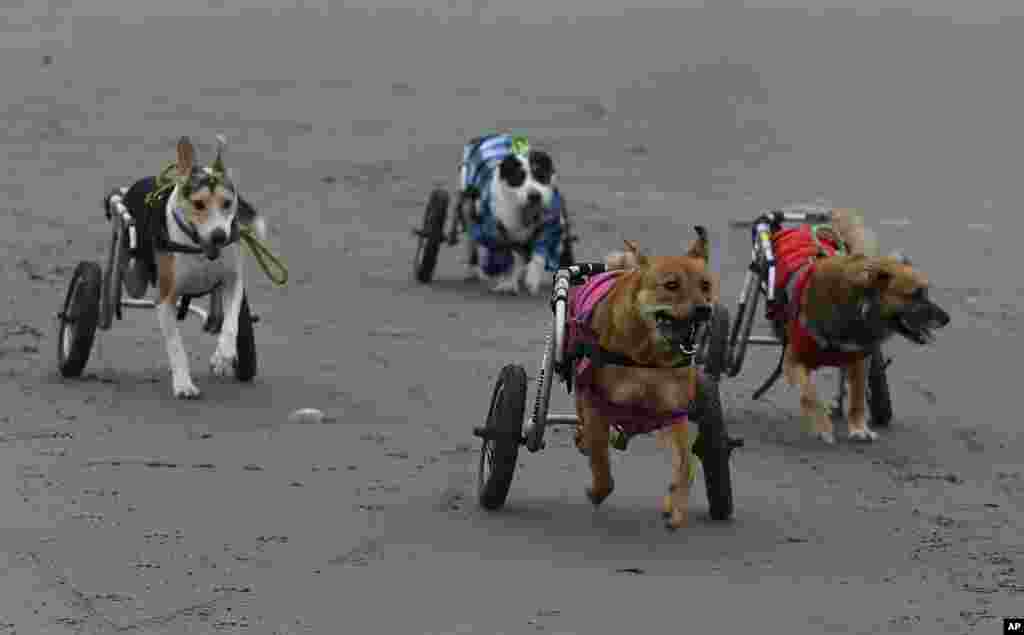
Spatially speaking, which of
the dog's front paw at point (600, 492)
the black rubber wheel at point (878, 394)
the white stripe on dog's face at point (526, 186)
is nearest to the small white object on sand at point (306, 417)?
the dog's front paw at point (600, 492)

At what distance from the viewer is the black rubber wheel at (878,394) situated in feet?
46.2

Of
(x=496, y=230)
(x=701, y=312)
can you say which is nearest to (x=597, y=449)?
(x=701, y=312)

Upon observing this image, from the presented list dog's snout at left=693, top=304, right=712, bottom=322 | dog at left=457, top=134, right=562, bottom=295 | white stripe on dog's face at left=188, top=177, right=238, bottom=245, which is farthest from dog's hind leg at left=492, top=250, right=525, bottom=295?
dog's snout at left=693, top=304, right=712, bottom=322

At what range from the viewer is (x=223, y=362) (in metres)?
14.7

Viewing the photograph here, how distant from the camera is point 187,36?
34500 mm

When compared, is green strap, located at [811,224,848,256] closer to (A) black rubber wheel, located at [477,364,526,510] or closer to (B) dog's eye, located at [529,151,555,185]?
(A) black rubber wheel, located at [477,364,526,510]

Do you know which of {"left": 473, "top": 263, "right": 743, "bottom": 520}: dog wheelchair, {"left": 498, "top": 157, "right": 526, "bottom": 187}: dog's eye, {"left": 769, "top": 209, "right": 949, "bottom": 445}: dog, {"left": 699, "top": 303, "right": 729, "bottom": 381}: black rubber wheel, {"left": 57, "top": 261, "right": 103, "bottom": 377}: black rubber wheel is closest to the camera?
{"left": 473, "top": 263, "right": 743, "bottom": 520}: dog wheelchair

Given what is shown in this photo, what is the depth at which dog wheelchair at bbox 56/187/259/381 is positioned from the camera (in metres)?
14.5

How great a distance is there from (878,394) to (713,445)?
11.4 feet

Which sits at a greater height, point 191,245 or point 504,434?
point 191,245

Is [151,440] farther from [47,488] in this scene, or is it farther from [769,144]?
[769,144]

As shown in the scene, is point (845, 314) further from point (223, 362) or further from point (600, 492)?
point (223, 362)

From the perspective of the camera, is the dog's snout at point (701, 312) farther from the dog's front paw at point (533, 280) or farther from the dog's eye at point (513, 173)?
the dog's eye at point (513, 173)

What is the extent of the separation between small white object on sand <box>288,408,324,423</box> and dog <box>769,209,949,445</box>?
261 centimetres
